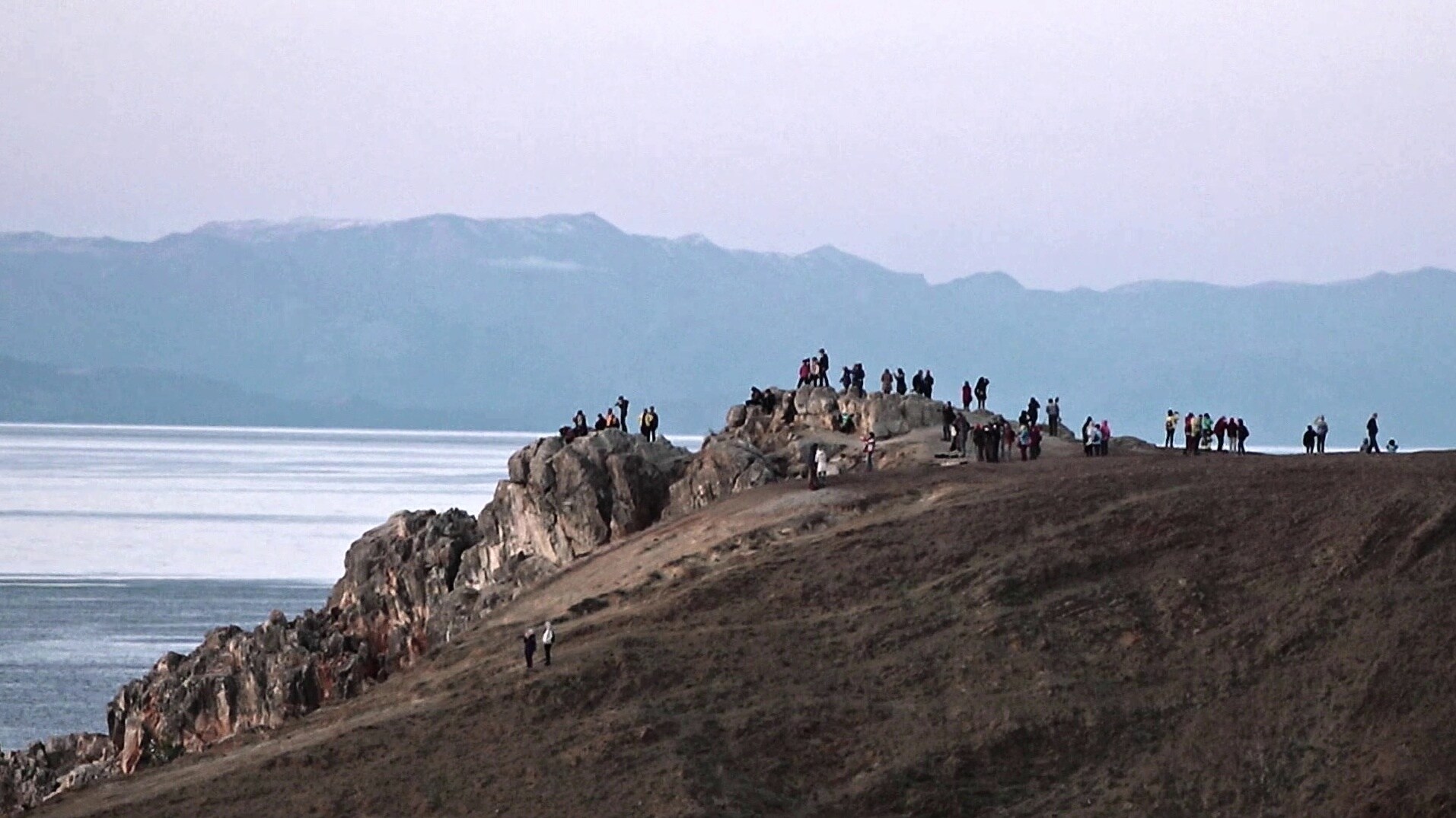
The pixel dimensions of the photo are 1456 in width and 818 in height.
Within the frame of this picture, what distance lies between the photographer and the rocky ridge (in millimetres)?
58062

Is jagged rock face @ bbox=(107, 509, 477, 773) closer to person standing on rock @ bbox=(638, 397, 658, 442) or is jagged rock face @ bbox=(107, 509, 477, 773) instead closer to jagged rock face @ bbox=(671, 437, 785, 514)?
person standing on rock @ bbox=(638, 397, 658, 442)

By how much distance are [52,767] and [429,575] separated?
1231 cm

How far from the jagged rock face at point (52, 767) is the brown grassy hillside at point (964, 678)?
53.2 ft

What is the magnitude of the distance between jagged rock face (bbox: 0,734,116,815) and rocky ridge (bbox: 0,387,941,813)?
7 centimetres

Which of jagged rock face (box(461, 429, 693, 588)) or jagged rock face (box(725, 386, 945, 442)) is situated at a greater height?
jagged rock face (box(725, 386, 945, 442))

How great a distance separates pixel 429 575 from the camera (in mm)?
63875

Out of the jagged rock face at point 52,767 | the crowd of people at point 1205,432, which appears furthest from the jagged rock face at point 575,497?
the crowd of people at point 1205,432

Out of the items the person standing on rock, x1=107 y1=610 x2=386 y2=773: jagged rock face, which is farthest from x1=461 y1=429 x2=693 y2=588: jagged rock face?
x1=107 y1=610 x2=386 y2=773: jagged rock face

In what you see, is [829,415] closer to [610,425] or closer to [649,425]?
[649,425]

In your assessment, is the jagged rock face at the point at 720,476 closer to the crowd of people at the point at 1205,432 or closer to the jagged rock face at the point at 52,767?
the crowd of people at the point at 1205,432

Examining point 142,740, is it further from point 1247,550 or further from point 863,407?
point 1247,550

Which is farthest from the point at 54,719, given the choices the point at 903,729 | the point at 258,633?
the point at 903,729

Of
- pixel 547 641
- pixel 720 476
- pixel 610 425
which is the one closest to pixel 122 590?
pixel 610 425

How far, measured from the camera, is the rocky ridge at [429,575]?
58.1 metres
